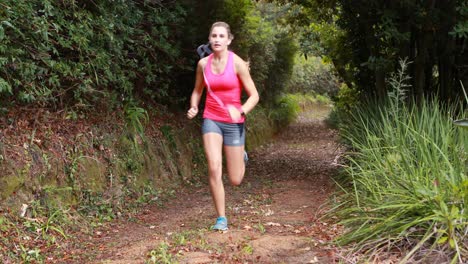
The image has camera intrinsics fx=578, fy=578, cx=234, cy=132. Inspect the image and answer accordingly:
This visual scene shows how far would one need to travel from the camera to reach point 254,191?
930 centimetres

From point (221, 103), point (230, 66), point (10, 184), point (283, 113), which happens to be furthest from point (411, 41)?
point (283, 113)

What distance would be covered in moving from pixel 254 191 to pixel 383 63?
2.92m

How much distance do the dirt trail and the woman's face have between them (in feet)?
5.98

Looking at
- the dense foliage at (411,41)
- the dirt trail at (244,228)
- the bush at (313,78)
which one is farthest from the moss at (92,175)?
the bush at (313,78)

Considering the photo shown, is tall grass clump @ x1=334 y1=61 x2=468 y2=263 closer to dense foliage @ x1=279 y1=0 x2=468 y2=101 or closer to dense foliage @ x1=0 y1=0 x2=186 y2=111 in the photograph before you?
dense foliage @ x1=279 y1=0 x2=468 y2=101

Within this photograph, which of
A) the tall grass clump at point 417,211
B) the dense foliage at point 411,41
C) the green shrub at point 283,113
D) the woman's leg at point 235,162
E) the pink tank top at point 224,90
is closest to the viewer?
the tall grass clump at point 417,211

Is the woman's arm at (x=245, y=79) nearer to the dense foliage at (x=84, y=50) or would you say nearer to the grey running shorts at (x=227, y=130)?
the grey running shorts at (x=227, y=130)

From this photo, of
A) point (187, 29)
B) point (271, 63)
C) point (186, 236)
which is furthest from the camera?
point (271, 63)

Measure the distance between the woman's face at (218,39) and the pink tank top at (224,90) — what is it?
5.2 inches

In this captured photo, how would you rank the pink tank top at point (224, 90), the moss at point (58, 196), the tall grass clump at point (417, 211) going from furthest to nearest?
the moss at point (58, 196), the pink tank top at point (224, 90), the tall grass clump at point (417, 211)

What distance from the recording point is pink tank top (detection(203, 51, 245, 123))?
5637 millimetres

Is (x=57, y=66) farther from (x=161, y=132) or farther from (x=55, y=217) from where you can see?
(x=161, y=132)

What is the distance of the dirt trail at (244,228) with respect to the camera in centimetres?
492

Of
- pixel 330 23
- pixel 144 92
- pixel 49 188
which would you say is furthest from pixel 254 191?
pixel 330 23
